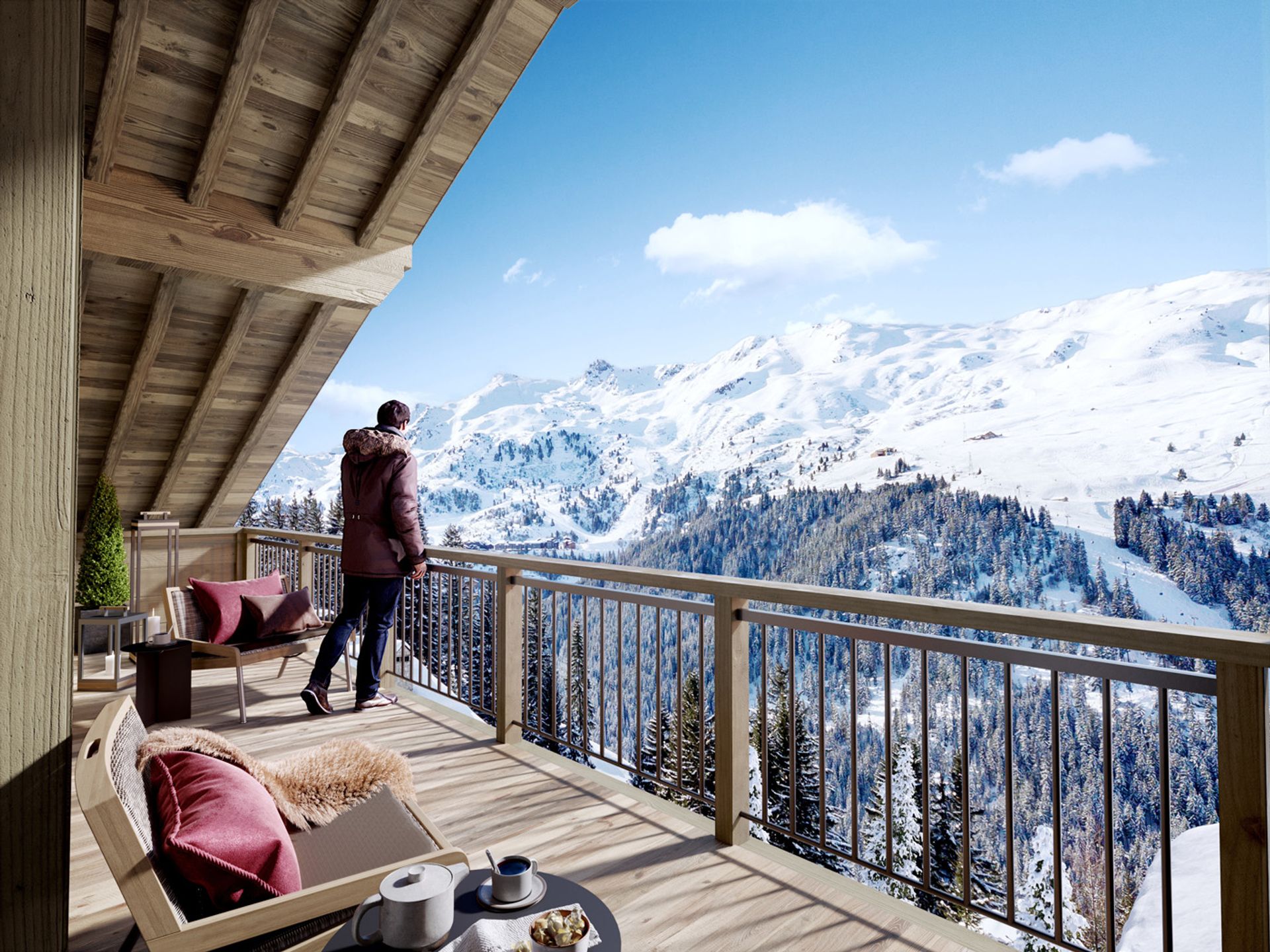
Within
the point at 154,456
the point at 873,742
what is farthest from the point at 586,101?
the point at 154,456

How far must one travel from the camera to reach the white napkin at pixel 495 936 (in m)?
1.05

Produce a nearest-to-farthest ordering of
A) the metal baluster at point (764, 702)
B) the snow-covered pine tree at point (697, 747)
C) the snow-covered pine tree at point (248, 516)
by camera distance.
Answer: the metal baluster at point (764, 702) < the snow-covered pine tree at point (697, 747) < the snow-covered pine tree at point (248, 516)

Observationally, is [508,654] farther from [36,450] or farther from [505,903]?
[36,450]

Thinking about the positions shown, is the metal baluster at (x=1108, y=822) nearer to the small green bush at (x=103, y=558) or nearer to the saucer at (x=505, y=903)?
the saucer at (x=505, y=903)

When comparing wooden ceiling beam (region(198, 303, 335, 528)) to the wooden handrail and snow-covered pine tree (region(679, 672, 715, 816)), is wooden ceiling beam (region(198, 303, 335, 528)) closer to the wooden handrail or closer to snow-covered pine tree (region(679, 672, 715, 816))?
the wooden handrail

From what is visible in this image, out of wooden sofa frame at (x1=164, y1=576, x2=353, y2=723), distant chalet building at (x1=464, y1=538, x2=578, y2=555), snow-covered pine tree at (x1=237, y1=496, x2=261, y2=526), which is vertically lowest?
distant chalet building at (x1=464, y1=538, x2=578, y2=555)

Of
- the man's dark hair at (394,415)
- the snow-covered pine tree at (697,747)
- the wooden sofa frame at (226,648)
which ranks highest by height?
the man's dark hair at (394,415)

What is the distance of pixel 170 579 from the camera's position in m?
6.45

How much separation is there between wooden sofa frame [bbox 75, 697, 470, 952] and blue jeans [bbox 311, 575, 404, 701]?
8.70ft

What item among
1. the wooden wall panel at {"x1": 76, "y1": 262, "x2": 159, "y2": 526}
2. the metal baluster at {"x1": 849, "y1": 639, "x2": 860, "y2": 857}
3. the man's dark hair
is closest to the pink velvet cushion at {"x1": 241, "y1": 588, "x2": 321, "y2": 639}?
the man's dark hair

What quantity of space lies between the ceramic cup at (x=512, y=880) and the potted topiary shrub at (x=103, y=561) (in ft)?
18.4

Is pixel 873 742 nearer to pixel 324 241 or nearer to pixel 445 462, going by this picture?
pixel 324 241

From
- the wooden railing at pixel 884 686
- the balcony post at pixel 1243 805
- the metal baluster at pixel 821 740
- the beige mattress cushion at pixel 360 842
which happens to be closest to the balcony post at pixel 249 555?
the wooden railing at pixel 884 686

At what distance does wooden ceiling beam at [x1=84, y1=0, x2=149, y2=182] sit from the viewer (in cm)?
330
